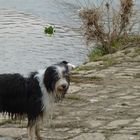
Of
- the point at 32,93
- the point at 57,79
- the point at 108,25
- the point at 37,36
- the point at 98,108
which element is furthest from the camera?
the point at 37,36

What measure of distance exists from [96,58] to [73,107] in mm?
4020

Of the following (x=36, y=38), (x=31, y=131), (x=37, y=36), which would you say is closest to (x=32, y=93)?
(x=31, y=131)

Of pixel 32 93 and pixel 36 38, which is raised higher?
pixel 36 38

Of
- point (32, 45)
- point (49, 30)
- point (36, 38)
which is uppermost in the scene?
point (49, 30)

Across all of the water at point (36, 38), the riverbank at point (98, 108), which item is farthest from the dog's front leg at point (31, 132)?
the water at point (36, 38)

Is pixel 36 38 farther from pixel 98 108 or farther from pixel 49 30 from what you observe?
pixel 98 108

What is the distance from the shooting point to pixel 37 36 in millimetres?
14578

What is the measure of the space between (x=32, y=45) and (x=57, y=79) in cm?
768

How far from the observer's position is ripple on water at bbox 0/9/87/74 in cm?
1209

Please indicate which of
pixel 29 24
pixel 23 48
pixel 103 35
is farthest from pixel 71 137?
pixel 29 24

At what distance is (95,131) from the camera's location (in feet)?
22.4

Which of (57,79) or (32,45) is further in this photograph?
(32,45)

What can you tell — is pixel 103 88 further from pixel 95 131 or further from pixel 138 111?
pixel 95 131

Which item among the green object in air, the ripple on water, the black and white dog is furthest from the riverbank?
the green object in air
